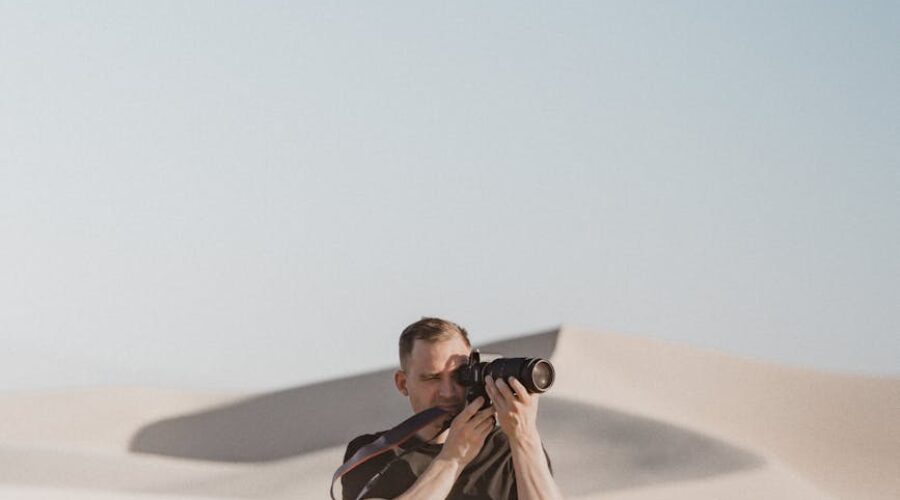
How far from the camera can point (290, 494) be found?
1509 centimetres

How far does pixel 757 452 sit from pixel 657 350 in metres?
6.36

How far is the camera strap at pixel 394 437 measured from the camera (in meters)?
3.16

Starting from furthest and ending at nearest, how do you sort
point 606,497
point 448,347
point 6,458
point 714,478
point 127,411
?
point 127,411 < point 6,458 < point 714,478 < point 606,497 < point 448,347

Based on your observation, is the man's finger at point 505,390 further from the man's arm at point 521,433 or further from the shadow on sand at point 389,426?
the shadow on sand at point 389,426

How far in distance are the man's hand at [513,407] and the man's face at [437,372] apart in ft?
0.40

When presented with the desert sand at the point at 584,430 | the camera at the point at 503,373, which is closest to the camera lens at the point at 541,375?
the camera at the point at 503,373

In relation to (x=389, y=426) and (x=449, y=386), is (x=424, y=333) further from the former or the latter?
(x=389, y=426)

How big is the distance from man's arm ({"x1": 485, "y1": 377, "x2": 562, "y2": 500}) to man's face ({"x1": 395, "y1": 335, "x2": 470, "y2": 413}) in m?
0.13

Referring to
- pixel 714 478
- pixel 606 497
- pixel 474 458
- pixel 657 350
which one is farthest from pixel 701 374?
pixel 474 458

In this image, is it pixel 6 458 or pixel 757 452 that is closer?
pixel 757 452

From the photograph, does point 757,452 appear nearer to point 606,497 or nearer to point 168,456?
point 606,497

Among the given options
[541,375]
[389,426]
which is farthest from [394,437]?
[389,426]

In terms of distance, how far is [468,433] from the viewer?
3141 mm

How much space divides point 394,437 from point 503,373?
1.01 ft
